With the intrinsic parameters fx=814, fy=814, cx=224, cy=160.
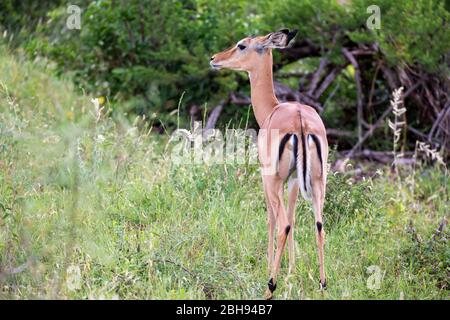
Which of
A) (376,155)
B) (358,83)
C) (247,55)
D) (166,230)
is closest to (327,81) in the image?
(358,83)

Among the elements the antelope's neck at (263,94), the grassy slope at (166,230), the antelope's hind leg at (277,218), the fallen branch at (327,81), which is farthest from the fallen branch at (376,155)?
the antelope's hind leg at (277,218)

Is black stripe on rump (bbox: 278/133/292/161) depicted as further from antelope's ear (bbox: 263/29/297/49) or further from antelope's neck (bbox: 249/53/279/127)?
antelope's ear (bbox: 263/29/297/49)

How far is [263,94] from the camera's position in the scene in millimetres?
5090

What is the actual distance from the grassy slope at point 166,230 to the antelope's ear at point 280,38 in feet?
3.54

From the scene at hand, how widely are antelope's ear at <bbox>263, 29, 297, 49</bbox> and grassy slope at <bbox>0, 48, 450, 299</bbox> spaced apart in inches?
42.5

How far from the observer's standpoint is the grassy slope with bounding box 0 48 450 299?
447 cm

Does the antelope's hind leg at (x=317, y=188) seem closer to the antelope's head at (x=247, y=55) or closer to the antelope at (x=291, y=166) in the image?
the antelope at (x=291, y=166)

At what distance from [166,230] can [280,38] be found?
138 cm

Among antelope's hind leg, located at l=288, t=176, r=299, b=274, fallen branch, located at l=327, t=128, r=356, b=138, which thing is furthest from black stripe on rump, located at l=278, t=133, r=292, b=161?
fallen branch, located at l=327, t=128, r=356, b=138

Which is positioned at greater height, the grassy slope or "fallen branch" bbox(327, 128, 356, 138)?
the grassy slope

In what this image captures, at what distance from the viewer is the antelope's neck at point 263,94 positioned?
5.07 m

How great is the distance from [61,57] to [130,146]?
2348mm

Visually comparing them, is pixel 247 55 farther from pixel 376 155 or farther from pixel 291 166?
pixel 376 155

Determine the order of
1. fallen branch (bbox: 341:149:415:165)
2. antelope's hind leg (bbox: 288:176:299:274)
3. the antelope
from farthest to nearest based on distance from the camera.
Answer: fallen branch (bbox: 341:149:415:165) < antelope's hind leg (bbox: 288:176:299:274) < the antelope
